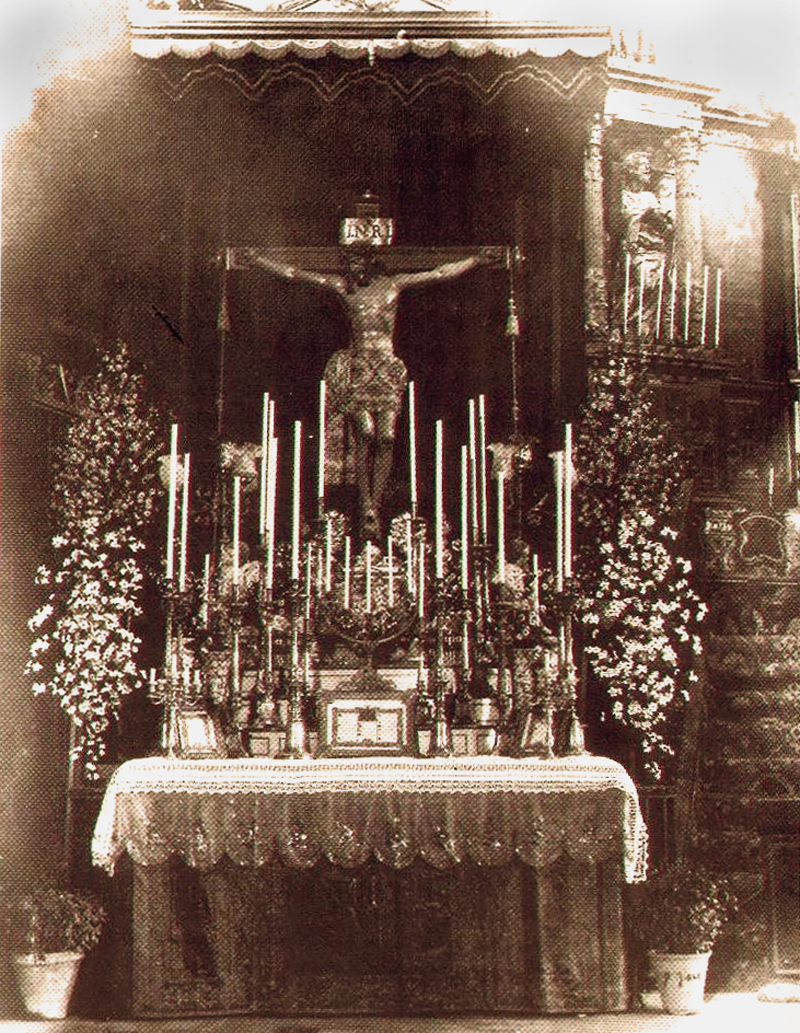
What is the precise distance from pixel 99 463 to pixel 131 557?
54 centimetres

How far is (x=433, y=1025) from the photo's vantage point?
6.22 metres

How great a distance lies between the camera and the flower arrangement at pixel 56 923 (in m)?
6.66

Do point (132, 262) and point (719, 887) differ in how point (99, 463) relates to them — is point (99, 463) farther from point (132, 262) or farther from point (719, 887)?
point (719, 887)

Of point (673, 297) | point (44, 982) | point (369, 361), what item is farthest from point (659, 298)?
point (44, 982)

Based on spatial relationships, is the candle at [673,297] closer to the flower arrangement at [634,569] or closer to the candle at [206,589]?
the flower arrangement at [634,569]

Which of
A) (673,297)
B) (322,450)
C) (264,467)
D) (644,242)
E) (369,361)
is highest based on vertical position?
(644,242)

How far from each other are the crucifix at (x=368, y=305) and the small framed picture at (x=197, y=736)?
1.39 metres

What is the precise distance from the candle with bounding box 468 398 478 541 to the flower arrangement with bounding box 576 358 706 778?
553 millimetres

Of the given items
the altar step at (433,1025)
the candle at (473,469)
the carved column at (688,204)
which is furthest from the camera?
the carved column at (688,204)

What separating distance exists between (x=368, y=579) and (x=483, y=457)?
0.89m

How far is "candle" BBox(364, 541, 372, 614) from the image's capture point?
699 centimetres

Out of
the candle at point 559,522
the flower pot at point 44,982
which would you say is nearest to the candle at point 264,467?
the candle at point 559,522

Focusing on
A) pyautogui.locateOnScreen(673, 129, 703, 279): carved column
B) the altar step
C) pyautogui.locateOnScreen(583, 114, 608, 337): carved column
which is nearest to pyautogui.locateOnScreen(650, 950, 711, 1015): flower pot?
the altar step

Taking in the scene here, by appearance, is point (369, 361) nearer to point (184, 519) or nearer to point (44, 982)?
point (184, 519)
